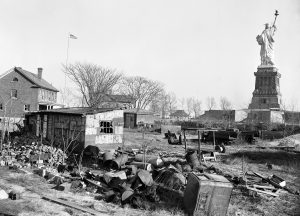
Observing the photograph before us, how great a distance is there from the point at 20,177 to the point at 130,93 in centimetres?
5415

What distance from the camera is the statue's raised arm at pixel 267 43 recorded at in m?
48.5

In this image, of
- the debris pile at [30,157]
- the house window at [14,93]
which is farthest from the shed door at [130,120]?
the debris pile at [30,157]

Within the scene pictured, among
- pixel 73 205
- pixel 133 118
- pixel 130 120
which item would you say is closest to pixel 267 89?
Answer: pixel 133 118

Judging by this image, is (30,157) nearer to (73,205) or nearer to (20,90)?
(73,205)

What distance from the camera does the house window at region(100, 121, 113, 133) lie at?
63.2 ft

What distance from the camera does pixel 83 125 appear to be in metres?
18.1

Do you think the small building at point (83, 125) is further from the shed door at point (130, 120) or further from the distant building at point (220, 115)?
the distant building at point (220, 115)

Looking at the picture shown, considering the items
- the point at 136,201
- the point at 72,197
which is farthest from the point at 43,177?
the point at 136,201

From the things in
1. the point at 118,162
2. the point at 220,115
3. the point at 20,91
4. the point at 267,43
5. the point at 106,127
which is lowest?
the point at 118,162

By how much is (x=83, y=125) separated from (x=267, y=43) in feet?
130

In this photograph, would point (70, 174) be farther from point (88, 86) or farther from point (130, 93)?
point (130, 93)

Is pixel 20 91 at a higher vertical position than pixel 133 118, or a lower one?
higher

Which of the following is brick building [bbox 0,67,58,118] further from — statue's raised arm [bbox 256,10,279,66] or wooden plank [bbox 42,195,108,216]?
wooden plank [bbox 42,195,108,216]

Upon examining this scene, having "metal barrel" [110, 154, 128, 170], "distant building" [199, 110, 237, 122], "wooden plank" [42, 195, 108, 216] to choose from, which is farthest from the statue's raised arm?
"wooden plank" [42, 195, 108, 216]
